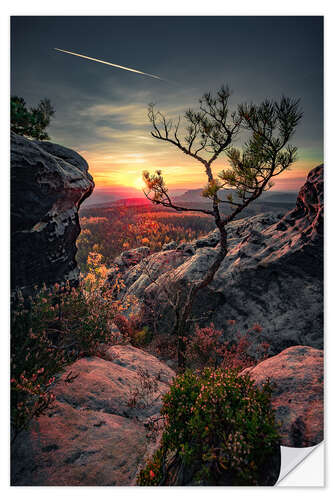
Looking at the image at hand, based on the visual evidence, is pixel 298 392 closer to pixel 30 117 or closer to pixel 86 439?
pixel 86 439

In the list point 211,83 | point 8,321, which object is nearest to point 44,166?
point 8,321

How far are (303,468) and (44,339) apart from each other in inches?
167

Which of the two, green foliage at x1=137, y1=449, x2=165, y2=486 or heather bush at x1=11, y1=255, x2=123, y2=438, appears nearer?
green foliage at x1=137, y1=449, x2=165, y2=486

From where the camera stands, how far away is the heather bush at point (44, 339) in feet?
10.6

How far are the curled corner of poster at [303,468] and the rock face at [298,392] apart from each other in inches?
6.1

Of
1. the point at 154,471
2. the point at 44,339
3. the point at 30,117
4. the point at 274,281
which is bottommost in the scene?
the point at 154,471

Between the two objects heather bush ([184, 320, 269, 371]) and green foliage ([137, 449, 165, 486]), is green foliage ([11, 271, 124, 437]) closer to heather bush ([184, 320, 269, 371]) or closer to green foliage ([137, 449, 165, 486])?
green foliage ([137, 449, 165, 486])

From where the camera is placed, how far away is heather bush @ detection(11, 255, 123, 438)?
10.6ft

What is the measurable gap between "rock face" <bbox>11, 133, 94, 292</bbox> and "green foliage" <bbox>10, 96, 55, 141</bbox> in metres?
0.29

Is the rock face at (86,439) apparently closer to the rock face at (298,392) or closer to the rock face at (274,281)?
the rock face at (298,392)

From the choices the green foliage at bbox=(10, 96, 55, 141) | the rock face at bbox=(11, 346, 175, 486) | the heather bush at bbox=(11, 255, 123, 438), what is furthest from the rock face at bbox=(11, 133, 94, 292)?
the rock face at bbox=(11, 346, 175, 486)

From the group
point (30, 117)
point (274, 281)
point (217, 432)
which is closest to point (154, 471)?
point (217, 432)

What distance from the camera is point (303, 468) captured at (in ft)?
11.2
